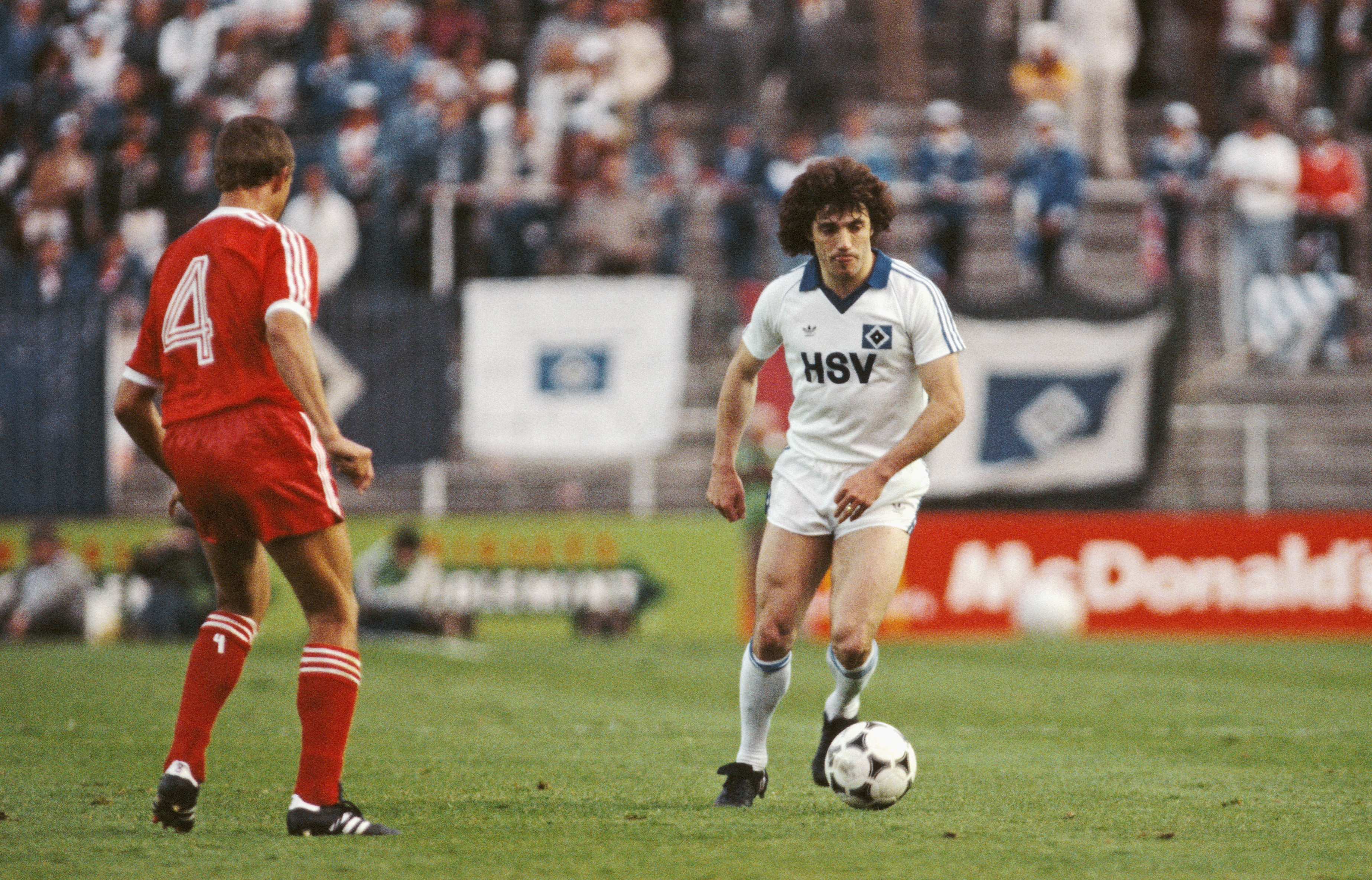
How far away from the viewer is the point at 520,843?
19.2ft

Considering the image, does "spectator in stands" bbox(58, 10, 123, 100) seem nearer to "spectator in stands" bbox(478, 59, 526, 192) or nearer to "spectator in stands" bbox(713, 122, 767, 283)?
"spectator in stands" bbox(478, 59, 526, 192)

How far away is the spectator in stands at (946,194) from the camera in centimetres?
1884

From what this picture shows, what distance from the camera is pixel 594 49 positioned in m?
Answer: 20.0

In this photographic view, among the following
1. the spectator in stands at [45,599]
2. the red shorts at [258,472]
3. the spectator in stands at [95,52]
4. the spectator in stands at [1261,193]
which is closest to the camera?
the red shorts at [258,472]

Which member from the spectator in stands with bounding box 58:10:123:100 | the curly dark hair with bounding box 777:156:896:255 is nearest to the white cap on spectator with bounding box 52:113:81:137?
the spectator in stands with bounding box 58:10:123:100

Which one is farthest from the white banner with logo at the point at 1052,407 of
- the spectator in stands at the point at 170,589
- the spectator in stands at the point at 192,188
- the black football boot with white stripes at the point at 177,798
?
the black football boot with white stripes at the point at 177,798

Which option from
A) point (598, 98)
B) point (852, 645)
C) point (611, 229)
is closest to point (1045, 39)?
point (598, 98)

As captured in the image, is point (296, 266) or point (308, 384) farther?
point (296, 266)

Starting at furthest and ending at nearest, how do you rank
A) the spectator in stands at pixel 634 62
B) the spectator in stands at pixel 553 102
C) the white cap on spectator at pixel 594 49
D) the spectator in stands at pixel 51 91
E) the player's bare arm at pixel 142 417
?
the spectator in stands at pixel 51 91 → the spectator in stands at pixel 634 62 → the white cap on spectator at pixel 594 49 → the spectator in stands at pixel 553 102 → the player's bare arm at pixel 142 417

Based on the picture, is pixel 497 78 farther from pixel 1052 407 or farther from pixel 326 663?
pixel 326 663

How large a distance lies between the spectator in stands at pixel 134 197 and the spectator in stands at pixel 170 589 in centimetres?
319

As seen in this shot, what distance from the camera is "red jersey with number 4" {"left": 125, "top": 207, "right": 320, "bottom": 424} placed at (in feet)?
19.3

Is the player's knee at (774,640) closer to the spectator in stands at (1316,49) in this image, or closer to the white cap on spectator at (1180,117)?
the white cap on spectator at (1180,117)

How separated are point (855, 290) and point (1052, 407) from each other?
12.0m
